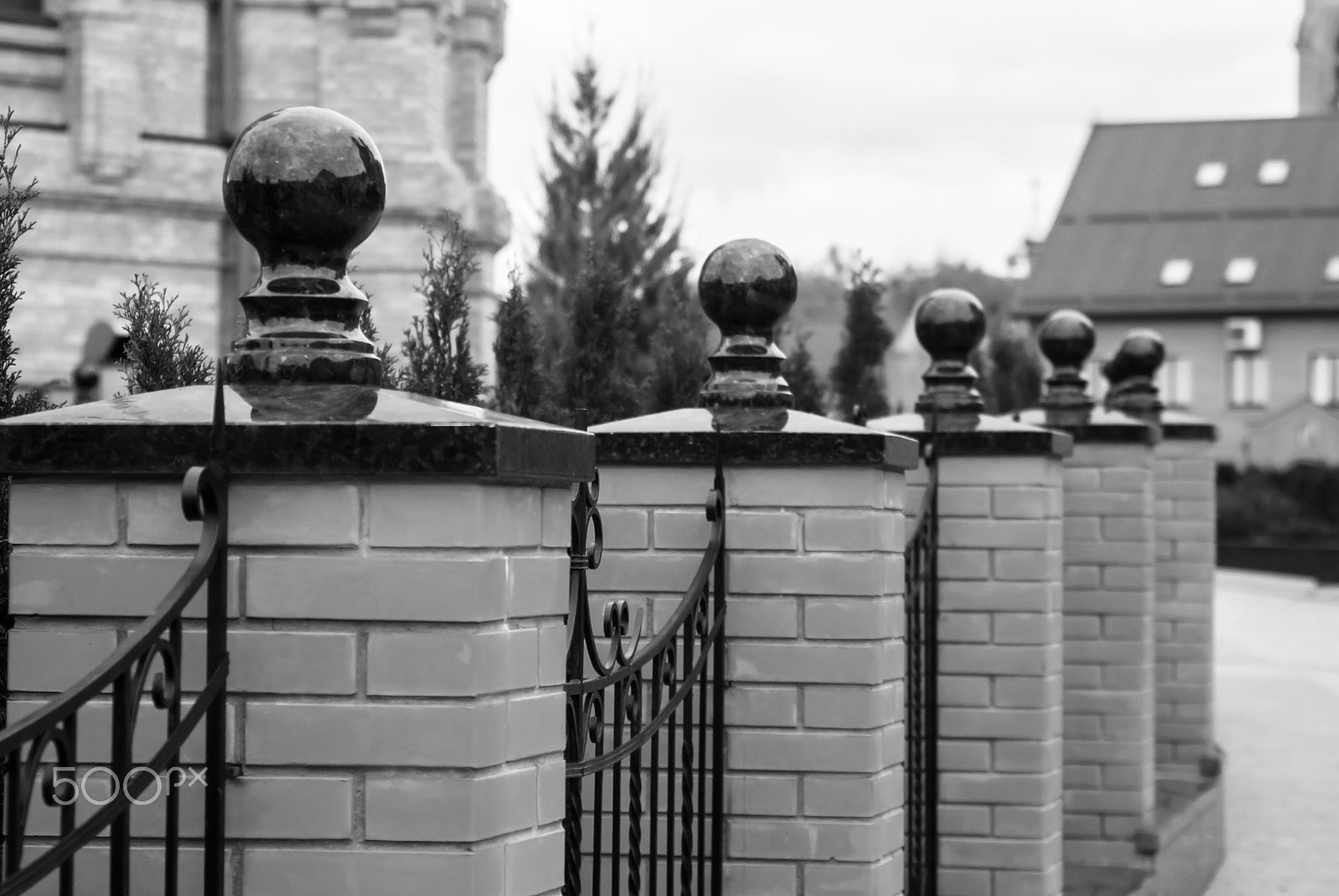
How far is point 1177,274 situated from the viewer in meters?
47.7

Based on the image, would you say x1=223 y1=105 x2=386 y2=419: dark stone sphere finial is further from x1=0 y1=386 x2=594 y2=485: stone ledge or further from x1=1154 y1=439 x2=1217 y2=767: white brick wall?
x1=1154 y1=439 x2=1217 y2=767: white brick wall

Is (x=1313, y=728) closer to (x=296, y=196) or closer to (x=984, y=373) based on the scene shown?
(x=984, y=373)

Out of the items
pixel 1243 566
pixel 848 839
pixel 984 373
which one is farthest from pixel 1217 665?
pixel 1243 566

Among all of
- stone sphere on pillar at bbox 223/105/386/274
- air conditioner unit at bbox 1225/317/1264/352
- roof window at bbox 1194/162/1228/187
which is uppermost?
roof window at bbox 1194/162/1228/187

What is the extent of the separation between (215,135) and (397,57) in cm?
248

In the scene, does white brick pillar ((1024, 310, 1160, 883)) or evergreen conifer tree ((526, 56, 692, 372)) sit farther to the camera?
evergreen conifer tree ((526, 56, 692, 372))

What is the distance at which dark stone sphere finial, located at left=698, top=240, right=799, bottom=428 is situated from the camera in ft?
12.1

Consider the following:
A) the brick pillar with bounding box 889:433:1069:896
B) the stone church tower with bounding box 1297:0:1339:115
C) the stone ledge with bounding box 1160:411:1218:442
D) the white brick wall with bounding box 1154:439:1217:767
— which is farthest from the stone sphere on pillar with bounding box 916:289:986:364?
the stone church tower with bounding box 1297:0:1339:115

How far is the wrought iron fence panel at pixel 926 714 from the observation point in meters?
4.62

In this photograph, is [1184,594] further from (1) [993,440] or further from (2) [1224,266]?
(2) [1224,266]

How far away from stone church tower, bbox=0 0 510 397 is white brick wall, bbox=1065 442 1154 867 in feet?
46.0

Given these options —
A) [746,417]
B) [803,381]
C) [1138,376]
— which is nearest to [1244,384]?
[1138,376]

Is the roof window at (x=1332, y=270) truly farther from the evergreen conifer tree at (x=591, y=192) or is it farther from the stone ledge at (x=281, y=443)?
the stone ledge at (x=281, y=443)

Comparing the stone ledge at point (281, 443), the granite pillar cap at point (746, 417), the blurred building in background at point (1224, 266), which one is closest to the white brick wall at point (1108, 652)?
the granite pillar cap at point (746, 417)
